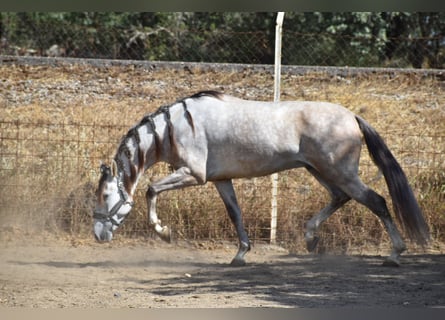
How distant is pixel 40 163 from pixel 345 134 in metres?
3.37

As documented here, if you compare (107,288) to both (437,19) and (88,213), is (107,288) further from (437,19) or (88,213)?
(437,19)

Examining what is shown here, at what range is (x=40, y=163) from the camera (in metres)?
9.12

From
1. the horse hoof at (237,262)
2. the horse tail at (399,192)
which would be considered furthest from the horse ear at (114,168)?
the horse tail at (399,192)

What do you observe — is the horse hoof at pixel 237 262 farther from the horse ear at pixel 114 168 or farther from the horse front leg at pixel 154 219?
the horse ear at pixel 114 168

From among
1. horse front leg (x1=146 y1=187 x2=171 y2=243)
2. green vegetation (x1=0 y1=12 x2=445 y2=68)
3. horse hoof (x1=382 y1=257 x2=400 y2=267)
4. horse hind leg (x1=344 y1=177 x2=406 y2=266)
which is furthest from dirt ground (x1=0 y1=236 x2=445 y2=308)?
green vegetation (x1=0 y1=12 x2=445 y2=68)

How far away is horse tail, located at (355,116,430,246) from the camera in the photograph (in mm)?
7375

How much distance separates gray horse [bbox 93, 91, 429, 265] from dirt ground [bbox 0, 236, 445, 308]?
404 millimetres

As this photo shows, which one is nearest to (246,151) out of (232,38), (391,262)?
(391,262)

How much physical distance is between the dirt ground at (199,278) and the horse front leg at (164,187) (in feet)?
1.28

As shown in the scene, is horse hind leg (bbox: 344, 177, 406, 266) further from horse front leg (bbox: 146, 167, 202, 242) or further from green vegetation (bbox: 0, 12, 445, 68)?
green vegetation (bbox: 0, 12, 445, 68)

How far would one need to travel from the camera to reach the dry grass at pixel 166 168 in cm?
876

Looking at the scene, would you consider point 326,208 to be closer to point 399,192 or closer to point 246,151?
point 399,192

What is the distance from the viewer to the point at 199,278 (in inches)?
284

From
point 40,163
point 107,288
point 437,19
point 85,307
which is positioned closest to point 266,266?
point 107,288
